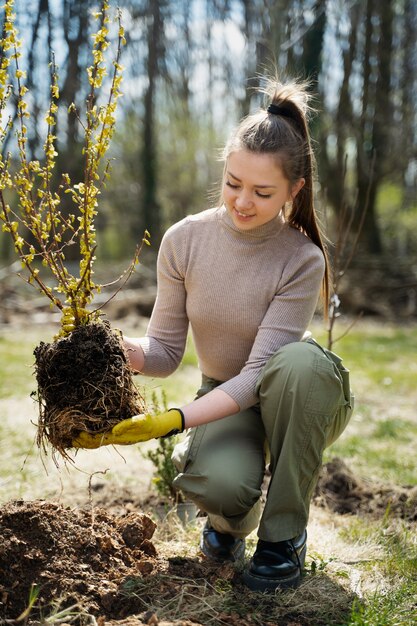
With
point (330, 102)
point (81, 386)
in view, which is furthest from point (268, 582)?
point (330, 102)

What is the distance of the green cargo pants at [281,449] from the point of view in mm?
2070

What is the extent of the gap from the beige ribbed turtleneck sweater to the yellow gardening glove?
1.14 ft

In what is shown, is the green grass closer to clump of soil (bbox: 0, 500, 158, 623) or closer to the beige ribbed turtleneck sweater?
the beige ribbed turtleneck sweater

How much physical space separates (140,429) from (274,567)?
59 centimetres

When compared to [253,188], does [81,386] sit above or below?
below

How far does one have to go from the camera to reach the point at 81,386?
6.52 ft

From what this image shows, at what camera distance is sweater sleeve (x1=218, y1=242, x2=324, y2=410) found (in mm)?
2209

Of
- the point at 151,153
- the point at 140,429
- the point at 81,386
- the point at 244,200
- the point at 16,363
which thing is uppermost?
the point at 244,200

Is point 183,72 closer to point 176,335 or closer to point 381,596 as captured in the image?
point 176,335

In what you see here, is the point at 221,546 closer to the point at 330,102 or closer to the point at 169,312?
the point at 169,312

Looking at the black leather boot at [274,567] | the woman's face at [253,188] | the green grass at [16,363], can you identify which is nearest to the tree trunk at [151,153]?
the green grass at [16,363]

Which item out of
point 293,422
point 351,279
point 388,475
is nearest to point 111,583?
point 293,422

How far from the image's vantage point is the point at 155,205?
41.4 feet

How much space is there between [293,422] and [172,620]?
2.06 ft
